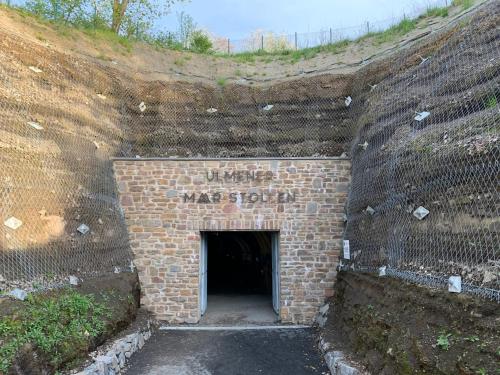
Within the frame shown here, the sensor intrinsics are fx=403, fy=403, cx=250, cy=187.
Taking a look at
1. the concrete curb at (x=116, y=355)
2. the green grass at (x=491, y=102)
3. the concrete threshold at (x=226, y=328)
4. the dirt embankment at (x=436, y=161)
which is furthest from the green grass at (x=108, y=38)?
the green grass at (x=491, y=102)

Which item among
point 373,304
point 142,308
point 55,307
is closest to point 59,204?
point 55,307

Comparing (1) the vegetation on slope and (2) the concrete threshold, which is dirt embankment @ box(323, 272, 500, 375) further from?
(1) the vegetation on slope

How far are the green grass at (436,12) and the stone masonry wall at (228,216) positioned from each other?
626 centimetres

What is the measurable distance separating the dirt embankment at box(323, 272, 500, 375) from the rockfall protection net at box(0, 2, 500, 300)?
9.0 inches

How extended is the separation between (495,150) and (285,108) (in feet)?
21.2

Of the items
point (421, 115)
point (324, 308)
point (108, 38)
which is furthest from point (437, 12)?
point (108, 38)

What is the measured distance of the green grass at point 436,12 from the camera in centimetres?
1135

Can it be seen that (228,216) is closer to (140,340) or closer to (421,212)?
(140,340)

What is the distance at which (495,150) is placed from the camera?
4.06 m

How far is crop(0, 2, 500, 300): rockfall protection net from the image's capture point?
4.53m

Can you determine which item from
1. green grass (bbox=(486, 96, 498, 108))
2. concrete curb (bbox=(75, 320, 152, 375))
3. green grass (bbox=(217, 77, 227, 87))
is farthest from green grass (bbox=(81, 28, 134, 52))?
green grass (bbox=(486, 96, 498, 108))

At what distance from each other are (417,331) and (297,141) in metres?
6.11

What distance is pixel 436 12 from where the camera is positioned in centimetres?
1175

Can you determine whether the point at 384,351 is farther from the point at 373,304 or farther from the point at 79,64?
the point at 79,64
